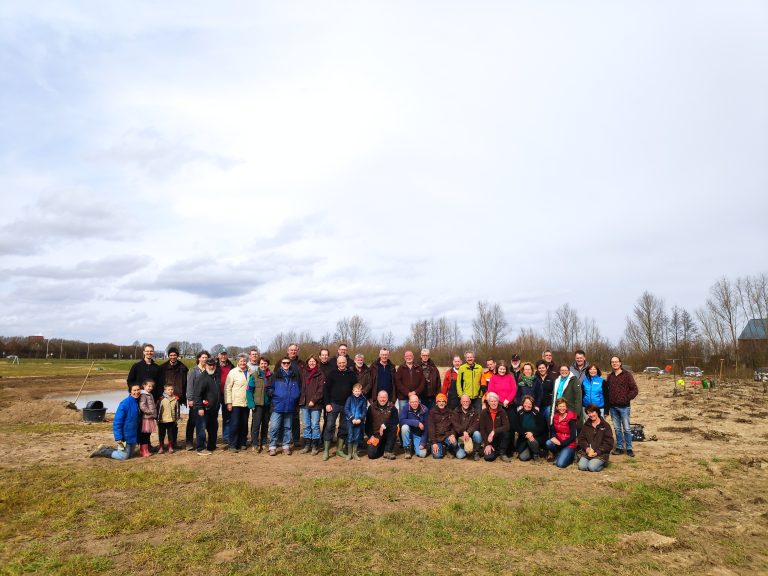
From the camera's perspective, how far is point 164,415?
32.2 ft

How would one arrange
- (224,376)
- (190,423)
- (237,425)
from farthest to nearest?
(224,376) → (190,423) → (237,425)

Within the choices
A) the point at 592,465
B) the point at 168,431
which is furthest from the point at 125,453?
the point at 592,465

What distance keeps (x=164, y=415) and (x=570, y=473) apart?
7570 millimetres

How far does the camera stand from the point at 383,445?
9906 millimetres

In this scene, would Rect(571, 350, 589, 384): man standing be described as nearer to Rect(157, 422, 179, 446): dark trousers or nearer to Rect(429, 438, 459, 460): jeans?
Rect(429, 438, 459, 460): jeans

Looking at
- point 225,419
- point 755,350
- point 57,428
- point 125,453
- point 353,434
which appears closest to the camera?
point 125,453

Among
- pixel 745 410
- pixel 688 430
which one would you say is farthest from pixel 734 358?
pixel 688 430

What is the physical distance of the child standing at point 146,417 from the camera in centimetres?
955

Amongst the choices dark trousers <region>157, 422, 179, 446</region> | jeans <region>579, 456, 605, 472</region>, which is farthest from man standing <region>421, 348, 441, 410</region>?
dark trousers <region>157, 422, 179, 446</region>

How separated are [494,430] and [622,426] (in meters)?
2.66

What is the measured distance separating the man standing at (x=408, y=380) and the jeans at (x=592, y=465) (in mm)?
3291

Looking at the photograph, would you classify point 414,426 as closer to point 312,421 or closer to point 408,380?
point 408,380

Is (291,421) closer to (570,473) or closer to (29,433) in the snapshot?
(570,473)

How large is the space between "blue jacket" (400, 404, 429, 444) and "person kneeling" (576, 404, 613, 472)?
113 inches
